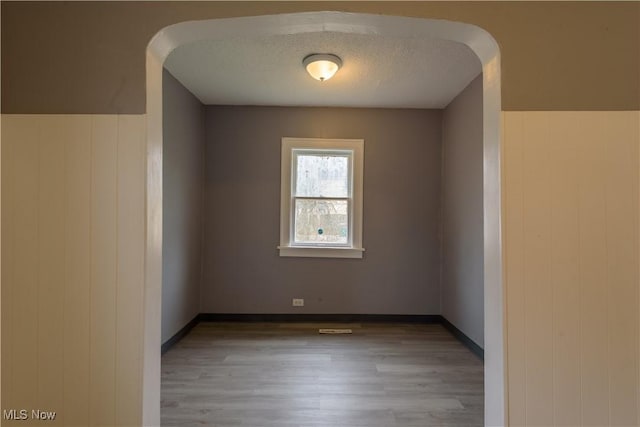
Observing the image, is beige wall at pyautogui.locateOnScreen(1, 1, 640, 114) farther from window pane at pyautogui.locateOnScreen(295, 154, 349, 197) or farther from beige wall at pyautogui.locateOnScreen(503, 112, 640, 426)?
window pane at pyautogui.locateOnScreen(295, 154, 349, 197)

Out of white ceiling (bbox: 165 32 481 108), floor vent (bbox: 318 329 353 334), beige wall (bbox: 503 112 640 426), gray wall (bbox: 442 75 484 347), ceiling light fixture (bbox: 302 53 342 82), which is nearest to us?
beige wall (bbox: 503 112 640 426)

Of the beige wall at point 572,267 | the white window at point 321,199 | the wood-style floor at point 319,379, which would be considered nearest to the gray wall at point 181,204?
the wood-style floor at point 319,379

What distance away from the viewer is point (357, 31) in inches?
56.0

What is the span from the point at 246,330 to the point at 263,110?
252 cm

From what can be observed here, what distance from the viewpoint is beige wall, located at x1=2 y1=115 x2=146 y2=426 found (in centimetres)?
128

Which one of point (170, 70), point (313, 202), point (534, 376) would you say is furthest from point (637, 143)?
point (170, 70)

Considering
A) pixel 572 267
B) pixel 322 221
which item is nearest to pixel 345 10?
pixel 572 267

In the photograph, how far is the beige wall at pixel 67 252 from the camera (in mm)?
1282

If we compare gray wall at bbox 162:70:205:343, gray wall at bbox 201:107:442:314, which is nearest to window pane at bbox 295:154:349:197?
gray wall at bbox 201:107:442:314

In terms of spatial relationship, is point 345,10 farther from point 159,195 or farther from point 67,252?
point 67,252

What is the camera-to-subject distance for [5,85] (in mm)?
1280

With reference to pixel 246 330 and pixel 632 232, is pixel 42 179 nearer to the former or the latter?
pixel 632 232

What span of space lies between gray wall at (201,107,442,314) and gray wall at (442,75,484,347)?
0.18 m

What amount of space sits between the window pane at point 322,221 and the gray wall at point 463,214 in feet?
3.88
